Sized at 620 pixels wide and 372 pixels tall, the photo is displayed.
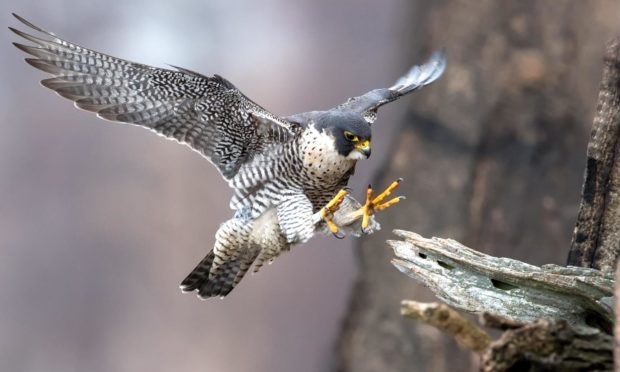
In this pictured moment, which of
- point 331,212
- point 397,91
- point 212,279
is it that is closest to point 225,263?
point 212,279

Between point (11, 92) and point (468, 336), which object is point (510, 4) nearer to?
point (11, 92)

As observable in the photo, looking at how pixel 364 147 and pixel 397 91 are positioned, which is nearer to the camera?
pixel 364 147

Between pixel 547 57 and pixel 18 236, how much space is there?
411cm

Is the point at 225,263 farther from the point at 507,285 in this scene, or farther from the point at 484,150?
the point at 484,150

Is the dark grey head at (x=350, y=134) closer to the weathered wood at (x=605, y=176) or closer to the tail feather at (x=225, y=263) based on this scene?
the tail feather at (x=225, y=263)

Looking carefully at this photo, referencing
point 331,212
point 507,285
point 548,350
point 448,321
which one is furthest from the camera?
point 331,212

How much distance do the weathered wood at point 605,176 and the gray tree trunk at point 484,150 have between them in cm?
319

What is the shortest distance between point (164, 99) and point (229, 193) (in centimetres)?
210

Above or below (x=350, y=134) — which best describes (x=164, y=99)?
below

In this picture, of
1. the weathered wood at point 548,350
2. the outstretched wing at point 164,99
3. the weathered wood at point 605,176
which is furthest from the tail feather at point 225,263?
the weathered wood at point 548,350

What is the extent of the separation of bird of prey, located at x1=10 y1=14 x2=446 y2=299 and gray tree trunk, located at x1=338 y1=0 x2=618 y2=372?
2366 mm

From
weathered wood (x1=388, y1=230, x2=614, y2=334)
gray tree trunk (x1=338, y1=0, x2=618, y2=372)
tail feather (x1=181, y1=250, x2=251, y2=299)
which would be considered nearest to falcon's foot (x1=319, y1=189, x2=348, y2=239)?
tail feather (x1=181, y1=250, x2=251, y2=299)

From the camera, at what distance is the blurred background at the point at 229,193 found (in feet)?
22.8

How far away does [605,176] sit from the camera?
409cm
